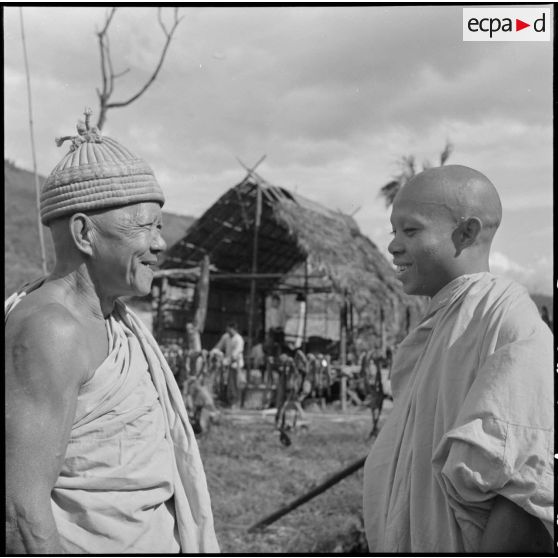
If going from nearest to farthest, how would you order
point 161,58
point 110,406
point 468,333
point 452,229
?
point 110,406, point 468,333, point 452,229, point 161,58

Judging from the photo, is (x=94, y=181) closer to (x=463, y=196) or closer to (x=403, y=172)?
(x=463, y=196)

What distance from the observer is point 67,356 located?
1.79m

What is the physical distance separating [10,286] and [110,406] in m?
16.3

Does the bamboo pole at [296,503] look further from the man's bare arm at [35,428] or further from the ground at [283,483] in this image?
the man's bare arm at [35,428]

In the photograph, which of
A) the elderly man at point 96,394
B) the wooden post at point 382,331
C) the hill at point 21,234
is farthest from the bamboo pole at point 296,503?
the hill at point 21,234

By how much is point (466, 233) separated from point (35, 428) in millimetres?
1366

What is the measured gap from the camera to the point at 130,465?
75.6 inches

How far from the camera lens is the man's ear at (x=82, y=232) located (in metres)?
1.98

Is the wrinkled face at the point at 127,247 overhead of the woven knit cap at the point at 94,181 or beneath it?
beneath

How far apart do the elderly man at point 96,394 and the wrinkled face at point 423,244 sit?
29.6 inches

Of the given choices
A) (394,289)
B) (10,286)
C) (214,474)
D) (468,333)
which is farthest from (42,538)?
(10,286)

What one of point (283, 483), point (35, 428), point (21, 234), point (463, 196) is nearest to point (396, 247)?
point (463, 196)

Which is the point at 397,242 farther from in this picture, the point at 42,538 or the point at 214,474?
the point at 214,474

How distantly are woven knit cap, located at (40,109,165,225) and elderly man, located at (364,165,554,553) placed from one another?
2.69 ft
